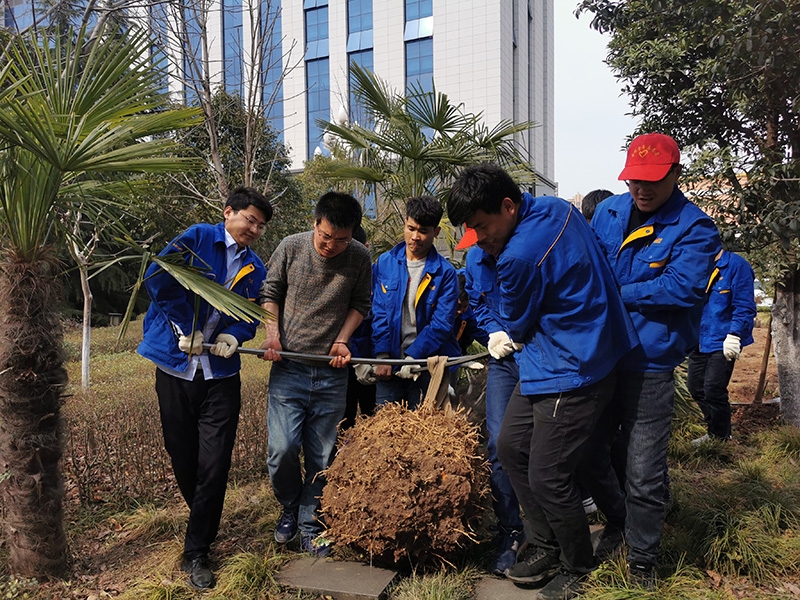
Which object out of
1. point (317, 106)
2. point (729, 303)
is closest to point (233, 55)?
point (317, 106)

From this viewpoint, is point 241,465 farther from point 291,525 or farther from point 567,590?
point 567,590

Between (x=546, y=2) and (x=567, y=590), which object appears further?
(x=546, y=2)

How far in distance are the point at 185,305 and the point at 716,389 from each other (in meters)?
4.24

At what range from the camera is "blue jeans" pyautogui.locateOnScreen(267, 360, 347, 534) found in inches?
134

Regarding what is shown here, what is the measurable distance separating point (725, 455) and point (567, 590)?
2.82 metres

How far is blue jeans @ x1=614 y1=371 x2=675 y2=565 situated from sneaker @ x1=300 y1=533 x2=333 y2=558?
1.51 meters

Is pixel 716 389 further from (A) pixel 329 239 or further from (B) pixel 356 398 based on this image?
(A) pixel 329 239

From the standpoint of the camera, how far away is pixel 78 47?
285cm

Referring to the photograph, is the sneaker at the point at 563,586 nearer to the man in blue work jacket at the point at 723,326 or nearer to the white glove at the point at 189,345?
the white glove at the point at 189,345

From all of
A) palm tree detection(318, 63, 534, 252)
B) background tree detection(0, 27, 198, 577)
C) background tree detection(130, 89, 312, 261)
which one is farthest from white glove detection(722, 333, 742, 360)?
background tree detection(130, 89, 312, 261)

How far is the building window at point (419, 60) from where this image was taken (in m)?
30.7

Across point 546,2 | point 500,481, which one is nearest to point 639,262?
point 500,481

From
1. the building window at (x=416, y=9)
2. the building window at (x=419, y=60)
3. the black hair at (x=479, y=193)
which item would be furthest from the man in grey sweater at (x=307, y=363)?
the building window at (x=416, y=9)

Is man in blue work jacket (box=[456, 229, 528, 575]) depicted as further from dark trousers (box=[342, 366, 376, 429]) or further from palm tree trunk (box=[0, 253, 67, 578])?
palm tree trunk (box=[0, 253, 67, 578])
